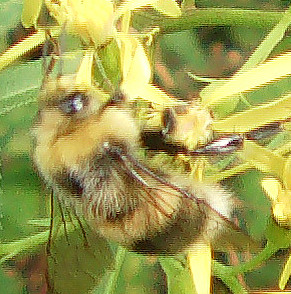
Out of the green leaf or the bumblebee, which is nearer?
the bumblebee

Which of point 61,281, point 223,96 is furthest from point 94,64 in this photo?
point 61,281

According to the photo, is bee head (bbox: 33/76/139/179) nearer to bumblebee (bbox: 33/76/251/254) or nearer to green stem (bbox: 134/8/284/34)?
bumblebee (bbox: 33/76/251/254)

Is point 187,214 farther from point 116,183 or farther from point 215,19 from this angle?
point 215,19

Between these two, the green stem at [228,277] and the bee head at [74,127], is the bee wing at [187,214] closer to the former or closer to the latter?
the bee head at [74,127]

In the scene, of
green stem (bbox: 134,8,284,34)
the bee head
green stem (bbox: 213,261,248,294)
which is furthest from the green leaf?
green stem (bbox: 134,8,284,34)

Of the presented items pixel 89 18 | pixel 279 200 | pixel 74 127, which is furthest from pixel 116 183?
pixel 89 18

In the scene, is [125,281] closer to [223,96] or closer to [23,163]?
[23,163]

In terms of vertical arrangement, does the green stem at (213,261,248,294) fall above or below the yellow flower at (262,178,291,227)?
below

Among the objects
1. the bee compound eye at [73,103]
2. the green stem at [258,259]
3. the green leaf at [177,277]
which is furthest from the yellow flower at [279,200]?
the bee compound eye at [73,103]

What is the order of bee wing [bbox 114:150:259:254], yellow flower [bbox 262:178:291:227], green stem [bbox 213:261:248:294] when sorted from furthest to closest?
green stem [bbox 213:261:248:294]
yellow flower [bbox 262:178:291:227]
bee wing [bbox 114:150:259:254]
